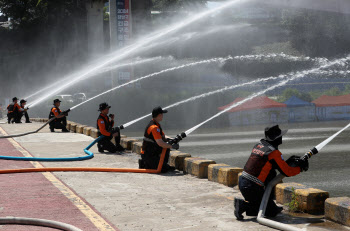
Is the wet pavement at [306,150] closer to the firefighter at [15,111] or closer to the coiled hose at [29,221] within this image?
the coiled hose at [29,221]

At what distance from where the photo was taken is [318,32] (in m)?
73.9

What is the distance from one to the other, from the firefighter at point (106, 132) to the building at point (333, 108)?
2681cm

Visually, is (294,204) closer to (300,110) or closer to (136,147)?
(136,147)

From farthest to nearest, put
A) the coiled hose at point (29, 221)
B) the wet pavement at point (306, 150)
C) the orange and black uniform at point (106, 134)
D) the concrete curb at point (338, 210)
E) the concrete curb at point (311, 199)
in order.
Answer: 1. the orange and black uniform at point (106, 134)
2. the wet pavement at point (306, 150)
3. the concrete curb at point (311, 199)
4. the concrete curb at point (338, 210)
5. the coiled hose at point (29, 221)

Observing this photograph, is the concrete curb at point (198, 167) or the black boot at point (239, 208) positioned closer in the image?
the black boot at point (239, 208)

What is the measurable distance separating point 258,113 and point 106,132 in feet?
88.0

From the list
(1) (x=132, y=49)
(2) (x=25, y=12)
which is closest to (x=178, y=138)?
(1) (x=132, y=49)

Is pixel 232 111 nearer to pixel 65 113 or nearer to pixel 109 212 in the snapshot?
pixel 65 113

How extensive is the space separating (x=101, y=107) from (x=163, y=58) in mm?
57121

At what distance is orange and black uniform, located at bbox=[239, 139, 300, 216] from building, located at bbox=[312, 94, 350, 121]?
32.7m

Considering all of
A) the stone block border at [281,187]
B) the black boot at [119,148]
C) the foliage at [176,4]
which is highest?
the foliage at [176,4]

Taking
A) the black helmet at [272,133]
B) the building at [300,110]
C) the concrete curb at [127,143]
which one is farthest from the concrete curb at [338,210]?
the building at [300,110]

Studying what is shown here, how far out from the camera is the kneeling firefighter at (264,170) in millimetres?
7137

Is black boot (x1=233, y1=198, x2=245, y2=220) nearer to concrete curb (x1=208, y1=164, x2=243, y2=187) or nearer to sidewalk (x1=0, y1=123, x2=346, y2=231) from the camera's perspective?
sidewalk (x1=0, y1=123, x2=346, y2=231)
